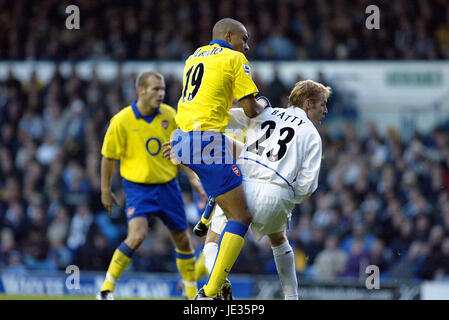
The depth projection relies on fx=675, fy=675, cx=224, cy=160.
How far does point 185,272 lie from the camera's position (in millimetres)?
7023

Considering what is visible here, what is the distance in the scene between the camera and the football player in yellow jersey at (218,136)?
16.9 feet

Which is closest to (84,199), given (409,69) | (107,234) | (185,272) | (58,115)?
(107,234)

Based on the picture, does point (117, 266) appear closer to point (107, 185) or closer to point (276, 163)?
point (107, 185)

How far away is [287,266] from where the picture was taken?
227 inches

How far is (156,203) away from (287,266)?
5.92 ft

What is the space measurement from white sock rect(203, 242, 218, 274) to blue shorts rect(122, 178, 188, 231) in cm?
135

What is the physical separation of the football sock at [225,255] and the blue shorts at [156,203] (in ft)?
6.27

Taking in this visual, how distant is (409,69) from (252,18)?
3.77m

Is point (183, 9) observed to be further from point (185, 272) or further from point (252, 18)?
point (185, 272)

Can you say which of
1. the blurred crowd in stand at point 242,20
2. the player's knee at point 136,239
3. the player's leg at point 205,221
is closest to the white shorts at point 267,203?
the player's leg at point 205,221

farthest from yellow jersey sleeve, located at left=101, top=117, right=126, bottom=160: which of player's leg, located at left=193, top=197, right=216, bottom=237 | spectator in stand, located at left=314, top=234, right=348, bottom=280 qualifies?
spectator in stand, located at left=314, top=234, right=348, bottom=280

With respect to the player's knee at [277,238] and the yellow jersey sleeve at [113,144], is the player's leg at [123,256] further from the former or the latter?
the player's knee at [277,238]

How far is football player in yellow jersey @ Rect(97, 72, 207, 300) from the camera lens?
695 centimetres

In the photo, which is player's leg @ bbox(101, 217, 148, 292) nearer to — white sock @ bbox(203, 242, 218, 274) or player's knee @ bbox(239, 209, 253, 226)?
white sock @ bbox(203, 242, 218, 274)
